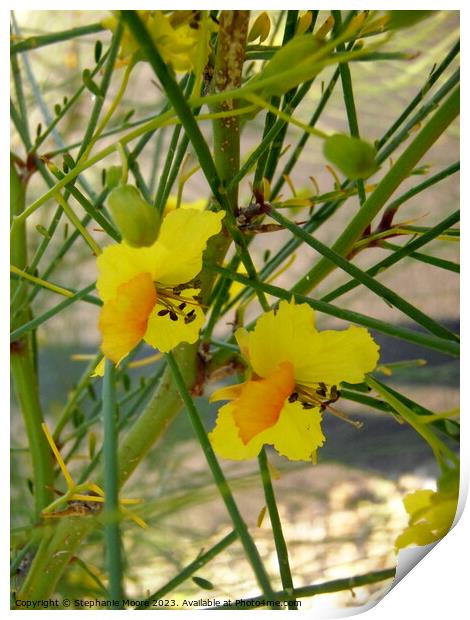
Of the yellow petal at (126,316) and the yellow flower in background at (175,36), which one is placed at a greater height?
the yellow flower in background at (175,36)

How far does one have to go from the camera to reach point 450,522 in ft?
0.64

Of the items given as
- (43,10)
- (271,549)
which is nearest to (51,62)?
(43,10)

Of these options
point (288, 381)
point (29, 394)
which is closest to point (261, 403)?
point (288, 381)

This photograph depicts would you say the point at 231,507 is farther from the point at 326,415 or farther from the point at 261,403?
the point at 326,415

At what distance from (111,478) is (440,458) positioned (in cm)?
7

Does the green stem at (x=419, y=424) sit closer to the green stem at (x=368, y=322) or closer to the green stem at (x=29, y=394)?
the green stem at (x=368, y=322)

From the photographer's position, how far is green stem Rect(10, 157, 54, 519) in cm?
24

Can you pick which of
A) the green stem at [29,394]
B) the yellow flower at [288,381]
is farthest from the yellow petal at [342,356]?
the green stem at [29,394]

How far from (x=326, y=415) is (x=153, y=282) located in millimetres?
175

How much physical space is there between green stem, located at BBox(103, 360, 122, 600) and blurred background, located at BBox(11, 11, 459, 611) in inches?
2.4

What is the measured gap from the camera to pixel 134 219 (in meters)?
0.13

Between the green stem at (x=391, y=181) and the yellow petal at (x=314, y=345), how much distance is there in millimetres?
29

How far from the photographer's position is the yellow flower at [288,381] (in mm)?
165

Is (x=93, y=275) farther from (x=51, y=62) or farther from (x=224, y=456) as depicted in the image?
(x=224, y=456)
